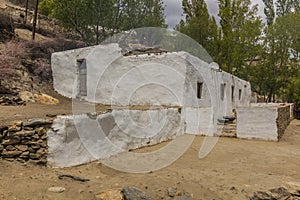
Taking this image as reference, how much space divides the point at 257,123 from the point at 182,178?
6408mm

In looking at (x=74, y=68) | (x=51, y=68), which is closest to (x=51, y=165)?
(x=74, y=68)

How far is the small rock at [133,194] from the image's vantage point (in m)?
4.46

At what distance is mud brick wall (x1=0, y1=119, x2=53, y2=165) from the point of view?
5.35 meters

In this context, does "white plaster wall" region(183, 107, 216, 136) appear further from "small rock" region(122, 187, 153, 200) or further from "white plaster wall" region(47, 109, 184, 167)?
"small rock" region(122, 187, 153, 200)

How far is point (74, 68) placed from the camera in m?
12.9

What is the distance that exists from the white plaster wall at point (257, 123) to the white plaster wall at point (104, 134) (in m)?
3.02

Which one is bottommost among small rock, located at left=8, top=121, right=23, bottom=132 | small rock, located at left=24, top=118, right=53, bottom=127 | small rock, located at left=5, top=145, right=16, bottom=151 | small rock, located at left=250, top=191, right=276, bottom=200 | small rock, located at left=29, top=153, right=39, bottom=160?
small rock, located at left=250, top=191, right=276, bottom=200

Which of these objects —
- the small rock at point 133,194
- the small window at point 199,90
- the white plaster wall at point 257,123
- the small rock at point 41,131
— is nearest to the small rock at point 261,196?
the small rock at point 133,194

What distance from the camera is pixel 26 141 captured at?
17.9 feet

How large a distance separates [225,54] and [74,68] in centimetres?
1349

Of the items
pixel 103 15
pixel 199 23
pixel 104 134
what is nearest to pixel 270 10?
pixel 199 23

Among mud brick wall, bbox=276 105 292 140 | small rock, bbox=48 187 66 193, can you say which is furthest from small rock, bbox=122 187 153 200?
mud brick wall, bbox=276 105 292 140

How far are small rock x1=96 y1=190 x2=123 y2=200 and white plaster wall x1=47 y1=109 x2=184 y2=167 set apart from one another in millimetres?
1552

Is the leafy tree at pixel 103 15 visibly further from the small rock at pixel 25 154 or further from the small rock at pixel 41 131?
the small rock at pixel 25 154
